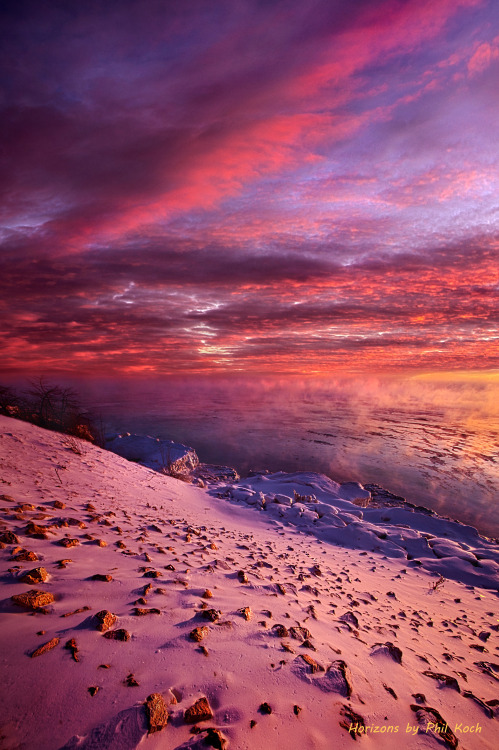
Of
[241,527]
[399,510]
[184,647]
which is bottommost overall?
[399,510]

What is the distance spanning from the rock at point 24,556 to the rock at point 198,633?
71.7 inches

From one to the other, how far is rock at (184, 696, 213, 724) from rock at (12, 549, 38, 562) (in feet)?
7.30

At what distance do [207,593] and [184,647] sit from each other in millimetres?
1134

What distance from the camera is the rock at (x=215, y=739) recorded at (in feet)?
5.43

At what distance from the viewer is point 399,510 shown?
519 inches

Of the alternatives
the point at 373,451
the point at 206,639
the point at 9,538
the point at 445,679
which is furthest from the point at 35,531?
the point at 373,451

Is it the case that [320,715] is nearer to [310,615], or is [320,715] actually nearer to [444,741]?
[444,741]

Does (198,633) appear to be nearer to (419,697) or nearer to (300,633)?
(300,633)

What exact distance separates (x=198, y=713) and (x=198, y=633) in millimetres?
810

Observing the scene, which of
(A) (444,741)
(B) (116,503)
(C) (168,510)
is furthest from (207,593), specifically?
(C) (168,510)

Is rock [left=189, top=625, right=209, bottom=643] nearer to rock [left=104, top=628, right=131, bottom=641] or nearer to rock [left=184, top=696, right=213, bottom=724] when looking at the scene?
rock [left=104, top=628, right=131, bottom=641]

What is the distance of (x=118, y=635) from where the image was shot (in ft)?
7.54

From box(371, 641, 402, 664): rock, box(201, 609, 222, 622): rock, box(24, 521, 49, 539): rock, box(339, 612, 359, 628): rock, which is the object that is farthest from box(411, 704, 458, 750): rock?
box(24, 521, 49, 539): rock

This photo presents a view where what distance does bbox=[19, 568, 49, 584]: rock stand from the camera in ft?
8.68
